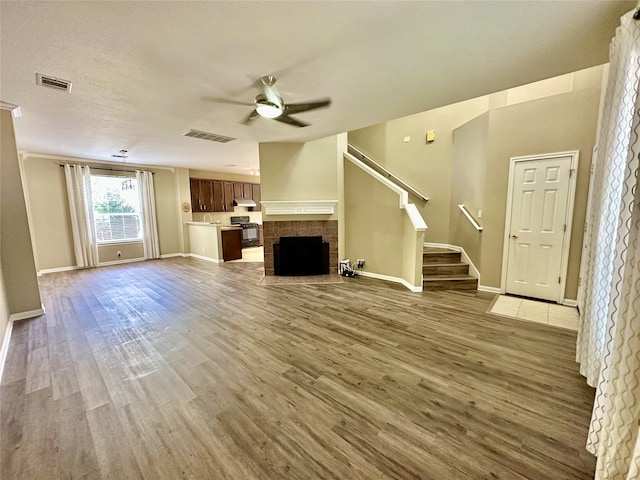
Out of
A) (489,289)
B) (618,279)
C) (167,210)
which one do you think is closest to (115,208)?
(167,210)

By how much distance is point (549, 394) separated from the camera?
1914 mm

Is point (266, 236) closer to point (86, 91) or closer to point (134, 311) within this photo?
point (134, 311)

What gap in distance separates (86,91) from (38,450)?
3106mm

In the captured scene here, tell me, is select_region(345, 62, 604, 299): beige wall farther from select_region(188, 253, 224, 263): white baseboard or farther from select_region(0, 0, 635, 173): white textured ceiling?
select_region(188, 253, 224, 263): white baseboard

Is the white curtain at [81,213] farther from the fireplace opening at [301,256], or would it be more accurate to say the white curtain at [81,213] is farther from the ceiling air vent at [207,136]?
the fireplace opening at [301,256]

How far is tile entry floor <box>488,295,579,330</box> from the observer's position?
3.13 m

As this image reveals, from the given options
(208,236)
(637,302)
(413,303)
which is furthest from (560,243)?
(208,236)

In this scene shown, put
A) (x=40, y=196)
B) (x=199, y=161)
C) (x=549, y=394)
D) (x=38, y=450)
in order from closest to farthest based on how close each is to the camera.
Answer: (x=38, y=450)
(x=549, y=394)
(x=40, y=196)
(x=199, y=161)

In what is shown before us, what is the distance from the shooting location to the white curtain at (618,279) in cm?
118

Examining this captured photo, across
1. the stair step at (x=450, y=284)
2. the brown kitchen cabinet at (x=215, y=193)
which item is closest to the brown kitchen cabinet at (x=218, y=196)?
the brown kitchen cabinet at (x=215, y=193)

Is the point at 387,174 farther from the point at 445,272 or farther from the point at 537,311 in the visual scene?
the point at 537,311

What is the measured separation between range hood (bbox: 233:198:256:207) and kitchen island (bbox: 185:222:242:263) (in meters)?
1.78

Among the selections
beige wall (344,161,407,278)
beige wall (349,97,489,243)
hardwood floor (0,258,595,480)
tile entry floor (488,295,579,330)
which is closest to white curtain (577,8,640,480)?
hardwood floor (0,258,595,480)

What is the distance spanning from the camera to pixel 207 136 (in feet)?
14.3
